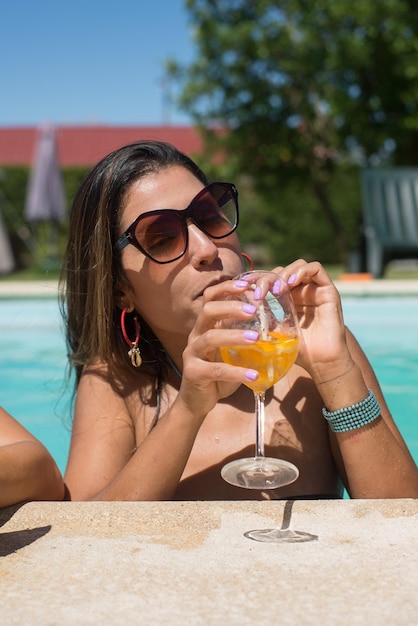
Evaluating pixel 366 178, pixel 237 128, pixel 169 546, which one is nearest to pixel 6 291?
pixel 366 178

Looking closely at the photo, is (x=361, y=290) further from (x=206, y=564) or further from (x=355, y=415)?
(x=206, y=564)

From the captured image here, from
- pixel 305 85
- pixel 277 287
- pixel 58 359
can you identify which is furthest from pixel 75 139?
pixel 277 287

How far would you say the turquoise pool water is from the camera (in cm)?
540

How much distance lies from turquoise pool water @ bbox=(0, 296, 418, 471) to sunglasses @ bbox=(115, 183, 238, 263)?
227 centimetres

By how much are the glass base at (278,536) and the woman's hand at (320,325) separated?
443 millimetres

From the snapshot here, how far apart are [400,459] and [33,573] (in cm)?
100

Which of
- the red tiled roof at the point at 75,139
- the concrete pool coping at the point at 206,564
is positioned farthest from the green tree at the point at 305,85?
the red tiled roof at the point at 75,139

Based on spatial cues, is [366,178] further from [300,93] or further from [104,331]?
[104,331]

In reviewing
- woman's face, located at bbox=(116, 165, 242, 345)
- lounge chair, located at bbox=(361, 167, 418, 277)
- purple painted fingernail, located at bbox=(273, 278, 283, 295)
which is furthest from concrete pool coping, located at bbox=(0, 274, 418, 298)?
purple painted fingernail, located at bbox=(273, 278, 283, 295)

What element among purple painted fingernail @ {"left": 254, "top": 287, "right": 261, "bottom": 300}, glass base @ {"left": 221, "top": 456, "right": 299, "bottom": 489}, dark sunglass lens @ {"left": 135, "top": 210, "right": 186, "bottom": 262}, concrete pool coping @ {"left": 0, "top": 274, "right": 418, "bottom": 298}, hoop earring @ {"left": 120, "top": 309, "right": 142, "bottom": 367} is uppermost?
dark sunglass lens @ {"left": 135, "top": 210, "right": 186, "bottom": 262}

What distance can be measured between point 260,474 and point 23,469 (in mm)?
626

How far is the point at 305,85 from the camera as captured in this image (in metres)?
15.3

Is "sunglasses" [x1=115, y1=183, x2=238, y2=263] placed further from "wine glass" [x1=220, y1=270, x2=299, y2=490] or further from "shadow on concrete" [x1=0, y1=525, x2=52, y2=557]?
"shadow on concrete" [x1=0, y1=525, x2=52, y2=557]

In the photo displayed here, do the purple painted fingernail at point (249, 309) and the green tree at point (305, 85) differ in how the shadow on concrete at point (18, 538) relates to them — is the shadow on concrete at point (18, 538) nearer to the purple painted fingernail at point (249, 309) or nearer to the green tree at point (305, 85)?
the purple painted fingernail at point (249, 309)
